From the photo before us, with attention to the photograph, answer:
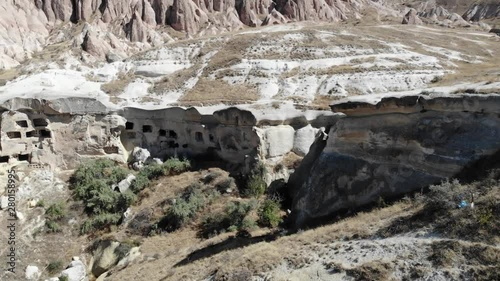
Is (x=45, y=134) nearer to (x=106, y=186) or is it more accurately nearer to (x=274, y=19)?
(x=106, y=186)

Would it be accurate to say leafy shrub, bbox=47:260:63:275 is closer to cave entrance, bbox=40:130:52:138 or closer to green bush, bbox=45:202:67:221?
green bush, bbox=45:202:67:221

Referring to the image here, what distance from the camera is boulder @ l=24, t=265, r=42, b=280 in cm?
1723

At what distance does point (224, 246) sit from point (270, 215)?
9.34 feet

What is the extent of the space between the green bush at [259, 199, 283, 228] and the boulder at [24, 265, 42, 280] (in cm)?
1012

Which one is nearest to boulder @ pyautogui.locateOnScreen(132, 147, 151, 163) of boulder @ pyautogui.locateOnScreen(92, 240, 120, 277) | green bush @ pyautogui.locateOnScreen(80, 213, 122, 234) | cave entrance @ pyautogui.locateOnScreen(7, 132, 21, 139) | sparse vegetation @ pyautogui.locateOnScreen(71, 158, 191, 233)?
sparse vegetation @ pyautogui.locateOnScreen(71, 158, 191, 233)

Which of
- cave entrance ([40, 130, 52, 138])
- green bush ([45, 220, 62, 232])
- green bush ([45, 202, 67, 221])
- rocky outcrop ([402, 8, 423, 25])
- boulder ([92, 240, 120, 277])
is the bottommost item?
boulder ([92, 240, 120, 277])

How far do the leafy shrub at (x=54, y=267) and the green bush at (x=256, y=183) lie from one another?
908 cm

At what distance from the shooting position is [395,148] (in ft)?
43.7

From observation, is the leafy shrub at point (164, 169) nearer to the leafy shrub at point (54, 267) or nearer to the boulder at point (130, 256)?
the boulder at point (130, 256)

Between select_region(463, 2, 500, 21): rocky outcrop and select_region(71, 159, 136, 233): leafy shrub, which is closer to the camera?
select_region(71, 159, 136, 233): leafy shrub

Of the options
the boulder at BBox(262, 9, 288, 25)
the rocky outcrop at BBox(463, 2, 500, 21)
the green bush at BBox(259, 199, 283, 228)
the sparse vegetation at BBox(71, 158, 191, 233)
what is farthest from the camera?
the rocky outcrop at BBox(463, 2, 500, 21)

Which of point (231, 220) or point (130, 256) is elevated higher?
point (231, 220)

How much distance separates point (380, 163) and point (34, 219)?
56.5ft

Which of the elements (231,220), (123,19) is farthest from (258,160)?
(123,19)
